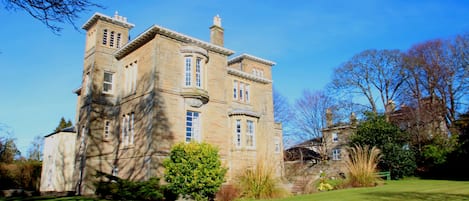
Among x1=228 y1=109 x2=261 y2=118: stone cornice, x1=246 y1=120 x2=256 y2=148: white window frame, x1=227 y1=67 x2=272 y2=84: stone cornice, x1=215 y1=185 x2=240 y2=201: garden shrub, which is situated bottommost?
x1=215 y1=185 x2=240 y2=201: garden shrub

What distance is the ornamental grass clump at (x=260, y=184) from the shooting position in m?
14.1

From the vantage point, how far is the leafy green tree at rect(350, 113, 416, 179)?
23.5 metres

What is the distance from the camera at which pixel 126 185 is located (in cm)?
1404

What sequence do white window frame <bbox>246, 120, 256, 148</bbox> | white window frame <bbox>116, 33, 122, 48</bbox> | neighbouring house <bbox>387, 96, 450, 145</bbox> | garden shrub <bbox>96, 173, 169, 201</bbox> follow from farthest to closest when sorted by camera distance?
1. neighbouring house <bbox>387, 96, 450, 145</bbox>
2. white window frame <bbox>246, 120, 256, 148</bbox>
3. white window frame <bbox>116, 33, 122, 48</bbox>
4. garden shrub <bbox>96, 173, 169, 201</bbox>

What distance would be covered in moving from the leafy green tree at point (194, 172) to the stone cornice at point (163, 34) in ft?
23.3

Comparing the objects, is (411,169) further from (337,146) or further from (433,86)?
A: (337,146)

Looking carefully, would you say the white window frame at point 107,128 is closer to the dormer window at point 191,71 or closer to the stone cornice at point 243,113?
the dormer window at point 191,71

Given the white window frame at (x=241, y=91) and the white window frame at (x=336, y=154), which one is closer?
the white window frame at (x=241, y=91)

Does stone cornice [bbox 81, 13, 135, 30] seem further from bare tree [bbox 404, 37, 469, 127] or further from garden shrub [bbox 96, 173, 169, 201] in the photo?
bare tree [bbox 404, 37, 469, 127]

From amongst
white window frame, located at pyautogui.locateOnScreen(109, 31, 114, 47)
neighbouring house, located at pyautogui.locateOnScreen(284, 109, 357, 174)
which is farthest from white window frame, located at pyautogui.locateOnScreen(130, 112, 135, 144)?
neighbouring house, located at pyautogui.locateOnScreen(284, 109, 357, 174)

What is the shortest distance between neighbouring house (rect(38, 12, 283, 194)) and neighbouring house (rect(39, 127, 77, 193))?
1.01 metres

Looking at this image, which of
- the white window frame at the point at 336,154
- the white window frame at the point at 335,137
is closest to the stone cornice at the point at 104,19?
the white window frame at the point at 335,137

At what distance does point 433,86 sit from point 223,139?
841 inches

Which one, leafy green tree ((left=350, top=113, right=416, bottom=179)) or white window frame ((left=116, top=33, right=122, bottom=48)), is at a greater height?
white window frame ((left=116, top=33, right=122, bottom=48))
